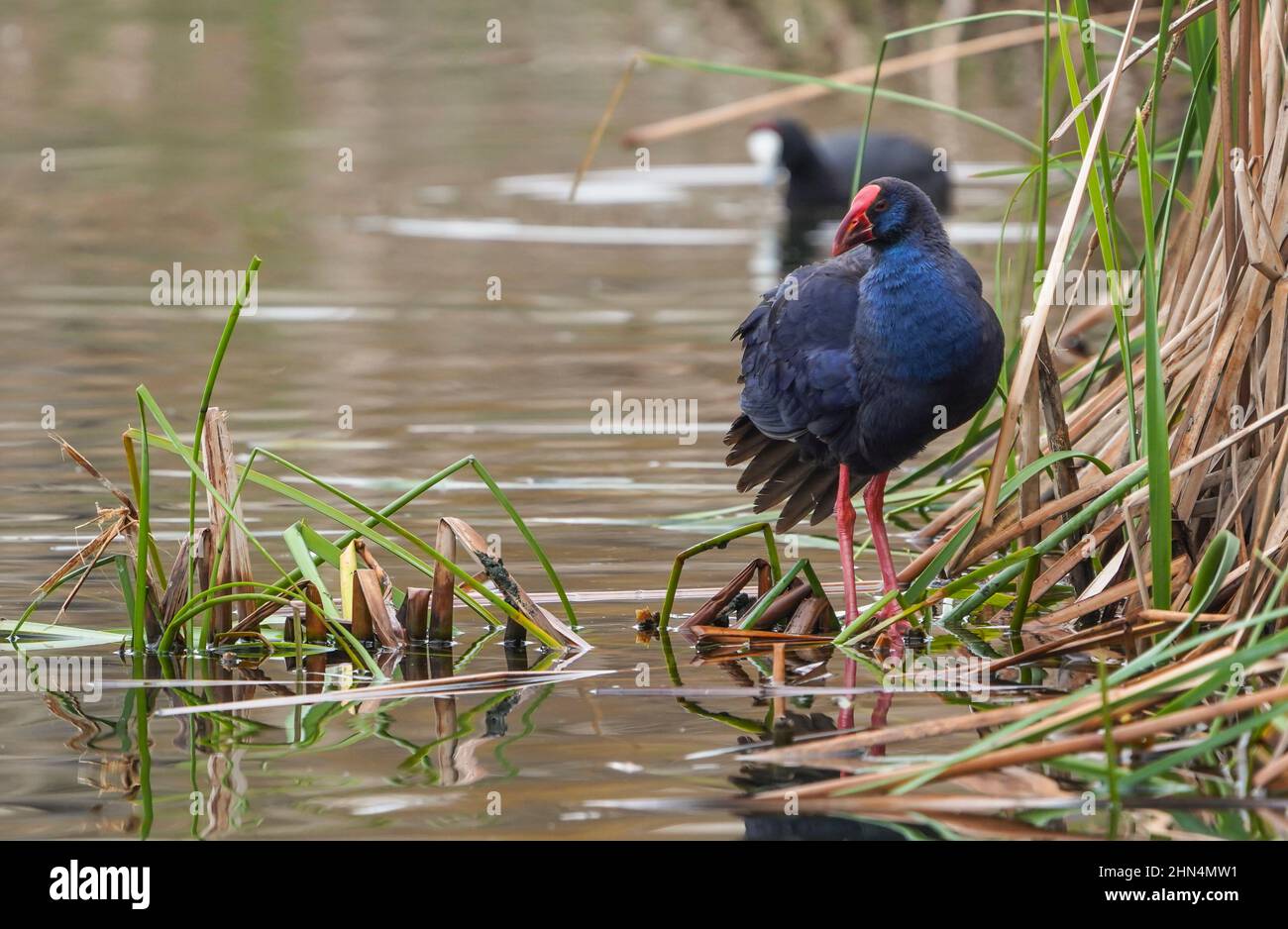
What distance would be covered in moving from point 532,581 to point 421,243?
6.18 m

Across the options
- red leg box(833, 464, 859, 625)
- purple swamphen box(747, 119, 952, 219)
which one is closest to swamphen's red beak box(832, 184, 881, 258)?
red leg box(833, 464, 859, 625)

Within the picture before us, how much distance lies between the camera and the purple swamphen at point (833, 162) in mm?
11766

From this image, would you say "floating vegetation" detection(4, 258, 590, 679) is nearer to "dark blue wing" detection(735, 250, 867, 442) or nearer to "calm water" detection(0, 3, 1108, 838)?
"calm water" detection(0, 3, 1108, 838)

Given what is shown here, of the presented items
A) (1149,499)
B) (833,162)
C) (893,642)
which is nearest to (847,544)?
(893,642)

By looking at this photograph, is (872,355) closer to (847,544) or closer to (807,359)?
(807,359)

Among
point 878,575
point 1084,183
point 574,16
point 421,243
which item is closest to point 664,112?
point 421,243

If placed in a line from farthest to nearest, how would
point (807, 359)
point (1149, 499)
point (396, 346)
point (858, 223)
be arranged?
point (396, 346)
point (807, 359)
point (858, 223)
point (1149, 499)

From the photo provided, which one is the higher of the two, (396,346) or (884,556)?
(396,346)

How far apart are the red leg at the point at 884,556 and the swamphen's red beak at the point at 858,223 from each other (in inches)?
24.7

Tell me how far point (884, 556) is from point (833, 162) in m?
8.27

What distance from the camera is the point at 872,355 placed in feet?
14.5

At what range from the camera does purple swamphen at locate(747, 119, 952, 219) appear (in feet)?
38.6

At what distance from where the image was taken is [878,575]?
514 centimetres
